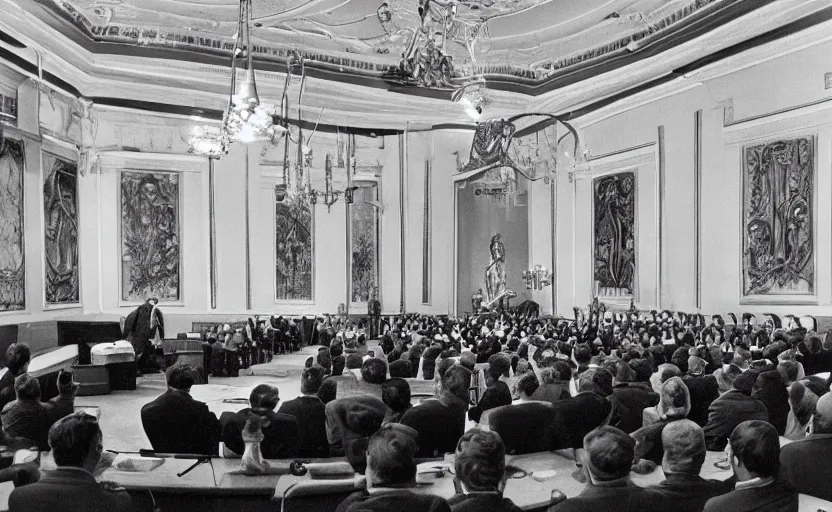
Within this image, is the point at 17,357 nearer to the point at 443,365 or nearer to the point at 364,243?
the point at 443,365

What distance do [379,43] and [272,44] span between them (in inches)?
107

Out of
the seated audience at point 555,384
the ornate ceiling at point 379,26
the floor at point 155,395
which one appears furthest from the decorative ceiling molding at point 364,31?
the seated audience at point 555,384

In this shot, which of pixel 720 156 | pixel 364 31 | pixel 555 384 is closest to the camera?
pixel 555 384

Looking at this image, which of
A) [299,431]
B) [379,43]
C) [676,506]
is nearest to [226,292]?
[379,43]

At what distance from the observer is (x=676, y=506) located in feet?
11.1

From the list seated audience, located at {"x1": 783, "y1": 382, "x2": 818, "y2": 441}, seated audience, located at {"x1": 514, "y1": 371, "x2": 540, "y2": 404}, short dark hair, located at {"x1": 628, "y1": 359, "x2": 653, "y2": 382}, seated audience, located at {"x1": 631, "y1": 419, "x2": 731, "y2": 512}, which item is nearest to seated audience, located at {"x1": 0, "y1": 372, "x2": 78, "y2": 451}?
seated audience, located at {"x1": 514, "y1": 371, "x2": 540, "y2": 404}

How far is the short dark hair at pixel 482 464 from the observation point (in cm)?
299

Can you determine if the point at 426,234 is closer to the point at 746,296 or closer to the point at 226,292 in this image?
the point at 226,292

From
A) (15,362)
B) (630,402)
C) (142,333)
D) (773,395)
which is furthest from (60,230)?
(773,395)

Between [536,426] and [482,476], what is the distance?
8.19 feet

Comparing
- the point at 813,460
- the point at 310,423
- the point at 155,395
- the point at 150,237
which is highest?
the point at 150,237

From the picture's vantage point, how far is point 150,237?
20422 millimetres

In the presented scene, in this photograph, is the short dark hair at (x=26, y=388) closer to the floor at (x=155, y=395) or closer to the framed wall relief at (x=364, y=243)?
the floor at (x=155, y=395)

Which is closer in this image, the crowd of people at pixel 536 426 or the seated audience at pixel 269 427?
the crowd of people at pixel 536 426
